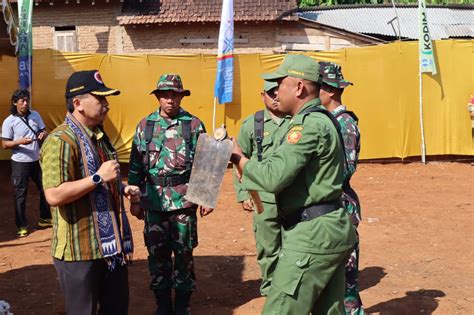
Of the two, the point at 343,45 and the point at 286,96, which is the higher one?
the point at 343,45

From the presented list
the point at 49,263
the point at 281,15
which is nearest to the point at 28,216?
the point at 49,263

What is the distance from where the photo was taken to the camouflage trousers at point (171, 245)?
5711 mm

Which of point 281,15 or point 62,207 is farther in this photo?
point 281,15

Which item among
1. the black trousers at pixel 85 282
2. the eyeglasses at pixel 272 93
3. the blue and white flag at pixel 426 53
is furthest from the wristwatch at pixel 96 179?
the blue and white flag at pixel 426 53

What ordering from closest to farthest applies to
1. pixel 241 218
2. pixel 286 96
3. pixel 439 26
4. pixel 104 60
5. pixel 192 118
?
pixel 286 96
pixel 192 118
pixel 241 218
pixel 104 60
pixel 439 26

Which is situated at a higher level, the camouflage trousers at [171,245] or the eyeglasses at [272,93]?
the eyeglasses at [272,93]

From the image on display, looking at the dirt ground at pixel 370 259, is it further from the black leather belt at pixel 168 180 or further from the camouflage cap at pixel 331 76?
the camouflage cap at pixel 331 76

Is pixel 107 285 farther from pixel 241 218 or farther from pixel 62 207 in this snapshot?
pixel 241 218

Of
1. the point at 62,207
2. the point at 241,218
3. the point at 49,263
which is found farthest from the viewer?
the point at 241,218

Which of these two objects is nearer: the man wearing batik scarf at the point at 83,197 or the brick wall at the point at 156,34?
the man wearing batik scarf at the point at 83,197

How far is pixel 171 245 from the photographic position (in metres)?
5.79

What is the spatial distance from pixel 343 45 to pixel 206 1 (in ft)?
13.5

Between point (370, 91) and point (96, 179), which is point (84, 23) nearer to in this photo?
point (370, 91)

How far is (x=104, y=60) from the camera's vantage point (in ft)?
44.5
